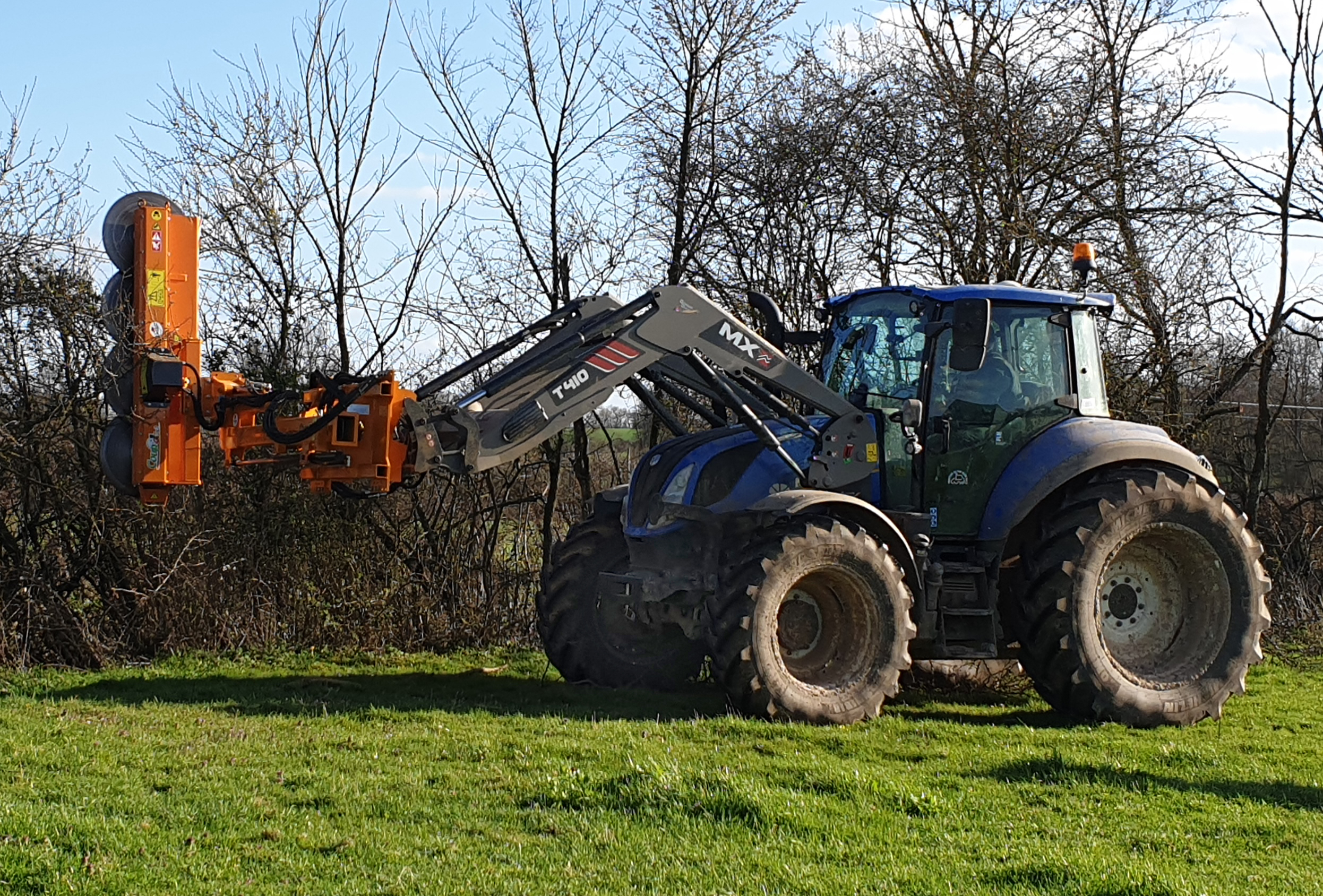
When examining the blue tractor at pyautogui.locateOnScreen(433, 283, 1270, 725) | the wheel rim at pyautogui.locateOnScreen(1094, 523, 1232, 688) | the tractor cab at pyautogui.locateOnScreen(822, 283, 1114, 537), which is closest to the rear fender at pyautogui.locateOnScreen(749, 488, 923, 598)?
the blue tractor at pyautogui.locateOnScreen(433, 283, 1270, 725)

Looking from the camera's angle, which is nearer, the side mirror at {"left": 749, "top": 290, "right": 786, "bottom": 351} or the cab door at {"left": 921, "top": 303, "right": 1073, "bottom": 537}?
the cab door at {"left": 921, "top": 303, "right": 1073, "bottom": 537}

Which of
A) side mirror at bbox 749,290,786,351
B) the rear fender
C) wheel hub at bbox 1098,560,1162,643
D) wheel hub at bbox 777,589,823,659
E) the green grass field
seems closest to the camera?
the green grass field

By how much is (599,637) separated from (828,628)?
Result: 1.92 m

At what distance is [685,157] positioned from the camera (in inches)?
545

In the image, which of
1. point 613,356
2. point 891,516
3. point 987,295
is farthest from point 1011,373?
point 613,356

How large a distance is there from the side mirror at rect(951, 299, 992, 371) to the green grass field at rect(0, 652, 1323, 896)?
240 centimetres

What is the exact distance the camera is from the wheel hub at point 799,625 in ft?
29.0

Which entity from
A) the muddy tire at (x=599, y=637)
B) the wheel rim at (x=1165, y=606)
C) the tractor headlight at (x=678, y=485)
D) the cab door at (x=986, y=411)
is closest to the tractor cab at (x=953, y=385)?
the cab door at (x=986, y=411)

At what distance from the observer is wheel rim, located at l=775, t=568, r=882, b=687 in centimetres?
868

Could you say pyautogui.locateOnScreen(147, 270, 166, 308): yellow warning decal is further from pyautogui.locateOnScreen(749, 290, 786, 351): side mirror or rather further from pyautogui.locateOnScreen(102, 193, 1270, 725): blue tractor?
pyautogui.locateOnScreen(749, 290, 786, 351): side mirror

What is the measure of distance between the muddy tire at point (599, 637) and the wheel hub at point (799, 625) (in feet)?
4.23

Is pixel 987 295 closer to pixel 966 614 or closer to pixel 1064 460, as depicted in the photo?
pixel 1064 460

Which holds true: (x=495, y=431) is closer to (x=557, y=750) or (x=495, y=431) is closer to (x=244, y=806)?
(x=557, y=750)

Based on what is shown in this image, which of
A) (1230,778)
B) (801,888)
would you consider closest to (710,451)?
(1230,778)
